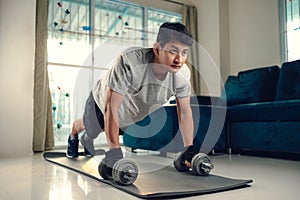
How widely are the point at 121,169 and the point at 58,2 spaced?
10.7 feet

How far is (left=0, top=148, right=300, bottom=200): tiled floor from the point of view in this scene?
4.13 feet

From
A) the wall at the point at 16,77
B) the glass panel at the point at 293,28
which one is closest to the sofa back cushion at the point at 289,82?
the glass panel at the point at 293,28

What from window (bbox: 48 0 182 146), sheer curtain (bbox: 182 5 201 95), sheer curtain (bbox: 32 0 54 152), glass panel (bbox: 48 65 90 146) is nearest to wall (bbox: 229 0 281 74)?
sheer curtain (bbox: 182 5 201 95)

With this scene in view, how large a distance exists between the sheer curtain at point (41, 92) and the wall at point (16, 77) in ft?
1.58

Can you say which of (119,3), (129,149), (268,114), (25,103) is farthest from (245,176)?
(119,3)

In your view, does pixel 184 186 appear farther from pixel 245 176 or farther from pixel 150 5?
pixel 150 5

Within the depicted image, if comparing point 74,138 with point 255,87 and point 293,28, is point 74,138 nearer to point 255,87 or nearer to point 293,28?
point 255,87

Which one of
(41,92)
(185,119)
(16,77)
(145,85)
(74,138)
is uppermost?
(16,77)

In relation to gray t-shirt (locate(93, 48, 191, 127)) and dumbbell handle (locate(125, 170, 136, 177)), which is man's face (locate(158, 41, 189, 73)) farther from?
dumbbell handle (locate(125, 170, 136, 177))

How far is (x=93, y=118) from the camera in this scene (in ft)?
6.85

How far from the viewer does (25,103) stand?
3.05 m

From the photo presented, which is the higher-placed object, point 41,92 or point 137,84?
point 41,92

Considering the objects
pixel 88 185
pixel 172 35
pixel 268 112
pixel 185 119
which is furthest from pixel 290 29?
pixel 88 185

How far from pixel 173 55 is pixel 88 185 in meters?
0.78
